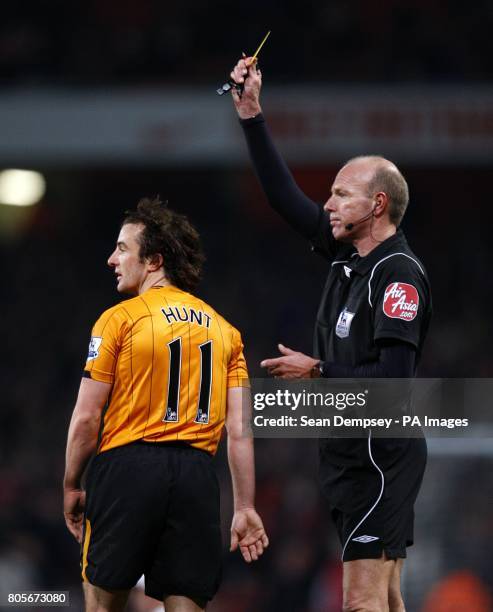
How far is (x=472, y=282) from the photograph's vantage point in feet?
45.6

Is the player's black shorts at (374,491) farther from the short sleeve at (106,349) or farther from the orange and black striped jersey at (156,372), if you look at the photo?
the short sleeve at (106,349)

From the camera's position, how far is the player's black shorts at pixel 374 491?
148 inches

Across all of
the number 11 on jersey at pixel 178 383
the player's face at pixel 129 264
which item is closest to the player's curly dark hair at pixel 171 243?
the player's face at pixel 129 264

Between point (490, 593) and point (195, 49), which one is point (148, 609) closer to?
point (490, 593)

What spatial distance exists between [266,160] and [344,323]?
2.28ft

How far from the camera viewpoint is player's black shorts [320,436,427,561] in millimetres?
3768

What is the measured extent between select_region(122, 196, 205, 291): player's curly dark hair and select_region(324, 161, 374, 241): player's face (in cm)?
48

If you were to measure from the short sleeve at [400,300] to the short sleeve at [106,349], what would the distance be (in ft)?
2.69

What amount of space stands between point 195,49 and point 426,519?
9284 mm

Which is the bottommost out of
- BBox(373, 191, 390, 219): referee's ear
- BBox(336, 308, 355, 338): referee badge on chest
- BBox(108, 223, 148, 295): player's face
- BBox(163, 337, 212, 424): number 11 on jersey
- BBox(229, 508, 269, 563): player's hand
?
BBox(229, 508, 269, 563): player's hand

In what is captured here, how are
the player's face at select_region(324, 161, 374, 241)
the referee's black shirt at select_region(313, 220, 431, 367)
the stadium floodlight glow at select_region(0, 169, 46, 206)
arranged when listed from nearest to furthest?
the referee's black shirt at select_region(313, 220, 431, 367), the player's face at select_region(324, 161, 374, 241), the stadium floodlight glow at select_region(0, 169, 46, 206)

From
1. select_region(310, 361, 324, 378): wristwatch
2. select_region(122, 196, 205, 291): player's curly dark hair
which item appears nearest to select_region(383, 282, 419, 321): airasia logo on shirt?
select_region(310, 361, 324, 378): wristwatch

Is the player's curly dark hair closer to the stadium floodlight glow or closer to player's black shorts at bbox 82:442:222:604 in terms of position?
player's black shorts at bbox 82:442:222:604

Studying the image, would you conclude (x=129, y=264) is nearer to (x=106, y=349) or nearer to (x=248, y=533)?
(x=106, y=349)
